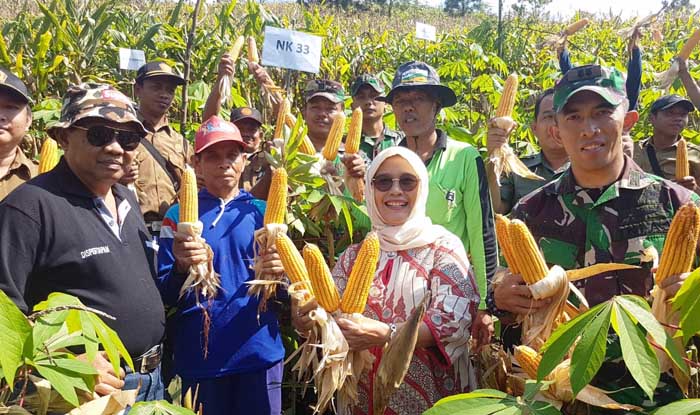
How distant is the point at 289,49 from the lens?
470 centimetres

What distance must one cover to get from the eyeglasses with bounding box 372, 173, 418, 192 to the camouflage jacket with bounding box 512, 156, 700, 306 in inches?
23.7

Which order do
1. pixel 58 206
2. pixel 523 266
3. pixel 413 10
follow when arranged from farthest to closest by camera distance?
pixel 413 10 → pixel 58 206 → pixel 523 266

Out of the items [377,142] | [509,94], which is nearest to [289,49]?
[377,142]

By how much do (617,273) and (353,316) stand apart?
3.52ft

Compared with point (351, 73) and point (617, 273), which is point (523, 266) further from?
point (351, 73)

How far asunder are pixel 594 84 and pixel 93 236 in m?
2.26

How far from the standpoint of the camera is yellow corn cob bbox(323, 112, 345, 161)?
3.51 m

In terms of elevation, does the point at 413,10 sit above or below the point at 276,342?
above

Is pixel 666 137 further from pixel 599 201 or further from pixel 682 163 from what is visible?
pixel 599 201

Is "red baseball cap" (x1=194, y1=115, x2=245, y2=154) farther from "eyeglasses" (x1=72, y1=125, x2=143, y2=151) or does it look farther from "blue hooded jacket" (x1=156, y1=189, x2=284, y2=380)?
"eyeglasses" (x1=72, y1=125, x2=143, y2=151)

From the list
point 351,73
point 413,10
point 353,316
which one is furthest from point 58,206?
point 413,10

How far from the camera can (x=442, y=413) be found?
1332 millimetres

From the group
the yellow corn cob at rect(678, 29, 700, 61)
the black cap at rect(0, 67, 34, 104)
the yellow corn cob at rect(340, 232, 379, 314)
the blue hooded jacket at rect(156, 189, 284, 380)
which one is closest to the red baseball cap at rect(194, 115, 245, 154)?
the blue hooded jacket at rect(156, 189, 284, 380)

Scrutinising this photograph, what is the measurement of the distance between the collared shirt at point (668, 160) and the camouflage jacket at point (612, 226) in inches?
121
